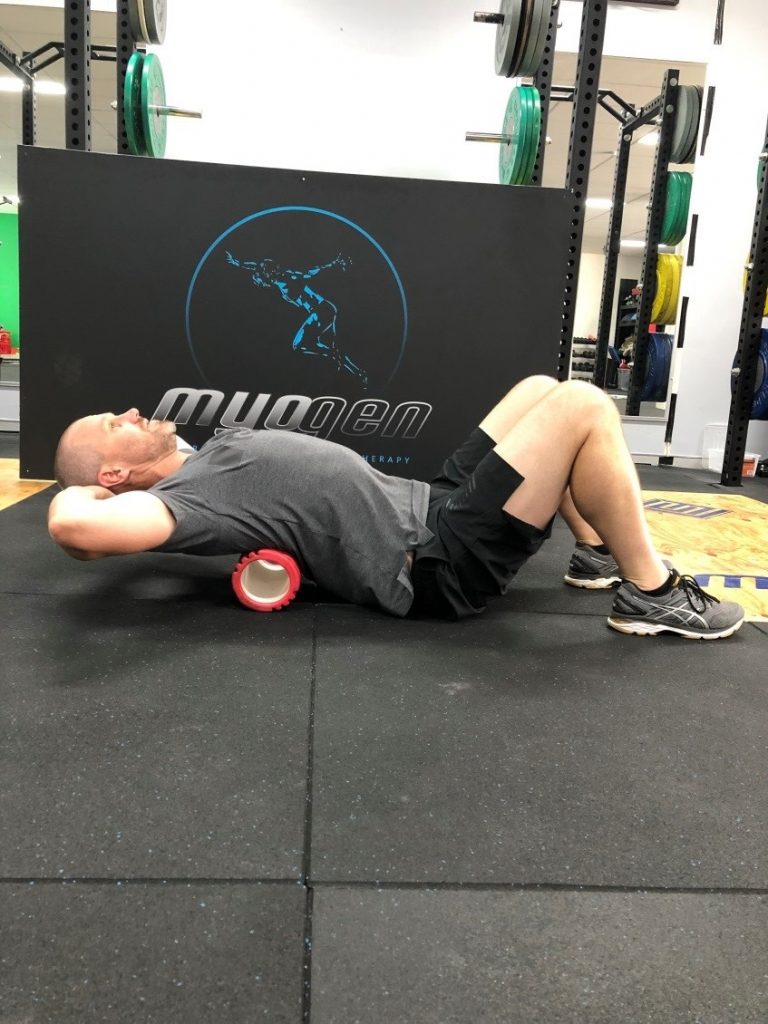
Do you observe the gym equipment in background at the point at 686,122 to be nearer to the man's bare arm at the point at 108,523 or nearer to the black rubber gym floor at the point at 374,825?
the black rubber gym floor at the point at 374,825

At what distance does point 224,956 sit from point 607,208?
13.2 meters

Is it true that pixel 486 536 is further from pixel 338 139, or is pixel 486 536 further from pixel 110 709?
pixel 338 139

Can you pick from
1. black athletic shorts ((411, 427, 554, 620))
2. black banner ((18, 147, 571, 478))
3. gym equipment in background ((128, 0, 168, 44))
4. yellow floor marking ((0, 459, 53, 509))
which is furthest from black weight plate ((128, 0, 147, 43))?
black athletic shorts ((411, 427, 554, 620))

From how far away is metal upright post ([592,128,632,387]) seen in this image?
5223 mm

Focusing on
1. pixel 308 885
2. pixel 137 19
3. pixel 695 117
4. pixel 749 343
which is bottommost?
pixel 308 885

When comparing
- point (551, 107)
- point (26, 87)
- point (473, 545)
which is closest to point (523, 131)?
point (473, 545)

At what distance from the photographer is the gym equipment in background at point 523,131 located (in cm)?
307

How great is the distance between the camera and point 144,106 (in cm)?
307

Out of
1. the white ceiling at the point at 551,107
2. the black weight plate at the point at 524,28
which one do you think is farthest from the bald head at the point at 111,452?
the white ceiling at the point at 551,107

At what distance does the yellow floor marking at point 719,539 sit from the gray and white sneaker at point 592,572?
0.90 feet

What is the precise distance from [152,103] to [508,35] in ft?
4.89

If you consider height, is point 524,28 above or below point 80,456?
above

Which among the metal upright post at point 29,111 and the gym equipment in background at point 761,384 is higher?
the metal upright post at point 29,111

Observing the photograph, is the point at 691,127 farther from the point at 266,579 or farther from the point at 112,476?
the point at 112,476
